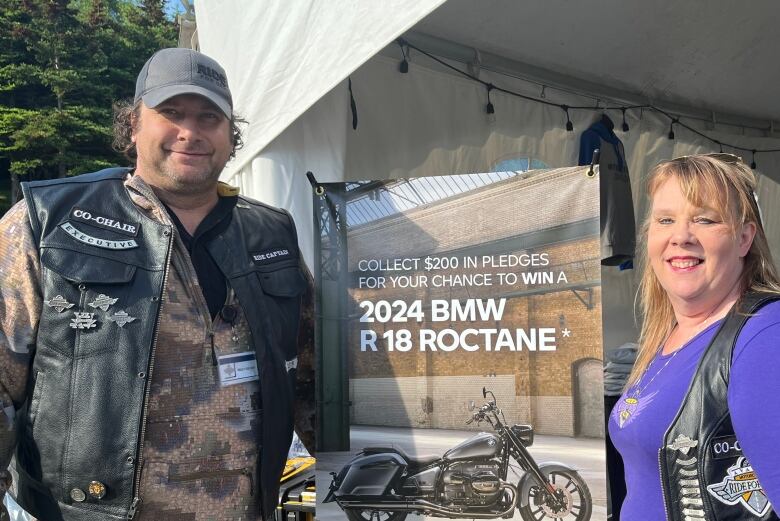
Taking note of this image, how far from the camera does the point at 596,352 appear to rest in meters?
1.98

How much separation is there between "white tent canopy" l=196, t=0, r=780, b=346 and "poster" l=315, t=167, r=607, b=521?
0.75m

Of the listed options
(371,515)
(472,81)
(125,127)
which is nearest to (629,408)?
(371,515)

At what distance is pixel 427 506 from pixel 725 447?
1.04m

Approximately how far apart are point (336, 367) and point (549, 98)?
3.40m

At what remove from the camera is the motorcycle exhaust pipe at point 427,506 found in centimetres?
201

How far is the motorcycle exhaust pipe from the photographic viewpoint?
2010mm

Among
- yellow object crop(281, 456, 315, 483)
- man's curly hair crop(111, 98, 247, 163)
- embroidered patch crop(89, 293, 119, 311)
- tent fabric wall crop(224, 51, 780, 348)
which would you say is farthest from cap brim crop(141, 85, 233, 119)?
yellow object crop(281, 456, 315, 483)

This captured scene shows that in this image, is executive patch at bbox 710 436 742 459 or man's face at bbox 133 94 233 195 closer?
executive patch at bbox 710 436 742 459

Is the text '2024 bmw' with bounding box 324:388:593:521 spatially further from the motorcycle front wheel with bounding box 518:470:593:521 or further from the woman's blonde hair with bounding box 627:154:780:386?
the woman's blonde hair with bounding box 627:154:780:386

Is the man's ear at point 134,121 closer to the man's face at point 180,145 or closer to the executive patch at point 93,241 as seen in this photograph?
the man's face at point 180,145

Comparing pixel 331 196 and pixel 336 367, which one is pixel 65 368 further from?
pixel 331 196

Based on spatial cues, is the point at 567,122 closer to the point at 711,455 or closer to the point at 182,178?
the point at 182,178

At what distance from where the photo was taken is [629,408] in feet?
4.96

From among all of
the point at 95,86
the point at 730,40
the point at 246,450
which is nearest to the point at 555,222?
the point at 246,450
